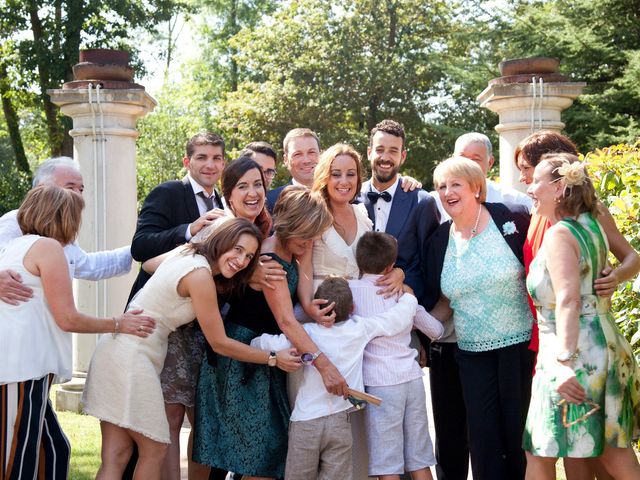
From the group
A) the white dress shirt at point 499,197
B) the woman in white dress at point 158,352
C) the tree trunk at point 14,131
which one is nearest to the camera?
the woman in white dress at point 158,352

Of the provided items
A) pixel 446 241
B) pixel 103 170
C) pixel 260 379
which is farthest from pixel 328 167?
pixel 103 170

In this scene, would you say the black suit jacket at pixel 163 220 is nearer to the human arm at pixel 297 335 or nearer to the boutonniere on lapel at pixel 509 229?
the human arm at pixel 297 335

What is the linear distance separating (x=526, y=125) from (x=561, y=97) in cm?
42

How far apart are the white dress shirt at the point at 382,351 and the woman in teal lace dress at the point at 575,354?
2.52 feet

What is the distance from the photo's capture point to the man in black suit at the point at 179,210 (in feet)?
15.0

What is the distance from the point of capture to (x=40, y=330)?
4062 mm

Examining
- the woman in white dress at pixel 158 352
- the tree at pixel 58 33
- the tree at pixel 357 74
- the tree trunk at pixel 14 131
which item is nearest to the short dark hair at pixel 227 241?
the woman in white dress at pixel 158 352

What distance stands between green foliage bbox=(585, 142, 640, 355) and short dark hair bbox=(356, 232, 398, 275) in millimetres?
1995

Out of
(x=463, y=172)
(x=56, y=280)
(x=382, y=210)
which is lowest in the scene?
(x=56, y=280)

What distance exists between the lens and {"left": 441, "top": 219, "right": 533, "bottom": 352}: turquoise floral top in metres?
4.42

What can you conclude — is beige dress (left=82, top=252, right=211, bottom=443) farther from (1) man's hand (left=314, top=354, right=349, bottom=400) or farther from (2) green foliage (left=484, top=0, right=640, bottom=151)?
(2) green foliage (left=484, top=0, right=640, bottom=151)

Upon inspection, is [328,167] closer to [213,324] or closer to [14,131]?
[213,324]

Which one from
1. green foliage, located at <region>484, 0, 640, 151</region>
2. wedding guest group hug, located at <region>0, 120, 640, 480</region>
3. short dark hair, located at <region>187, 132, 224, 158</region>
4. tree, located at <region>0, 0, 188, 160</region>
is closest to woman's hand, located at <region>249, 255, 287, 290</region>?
wedding guest group hug, located at <region>0, 120, 640, 480</region>

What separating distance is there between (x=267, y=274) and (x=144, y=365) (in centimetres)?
78
